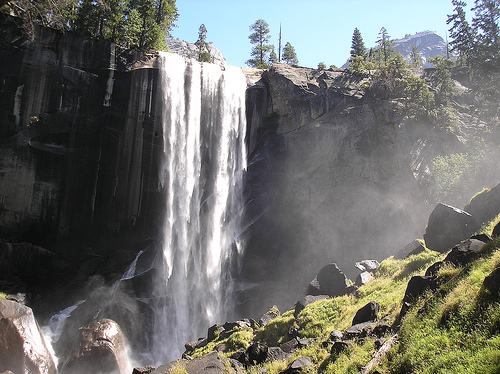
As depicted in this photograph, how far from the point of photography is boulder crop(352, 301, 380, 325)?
1444 centimetres

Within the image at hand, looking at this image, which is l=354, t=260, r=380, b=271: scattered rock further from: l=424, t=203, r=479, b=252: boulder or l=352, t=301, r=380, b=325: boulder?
l=352, t=301, r=380, b=325: boulder

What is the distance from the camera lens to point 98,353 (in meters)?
21.2

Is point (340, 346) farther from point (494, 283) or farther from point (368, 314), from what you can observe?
point (494, 283)

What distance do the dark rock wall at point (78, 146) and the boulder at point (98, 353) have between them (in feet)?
21.0

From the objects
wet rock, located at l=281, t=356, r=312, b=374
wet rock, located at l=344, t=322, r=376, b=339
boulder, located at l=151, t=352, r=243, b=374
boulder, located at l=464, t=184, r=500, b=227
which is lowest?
boulder, located at l=151, t=352, r=243, b=374

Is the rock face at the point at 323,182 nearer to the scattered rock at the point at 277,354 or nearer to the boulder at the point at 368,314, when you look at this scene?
the scattered rock at the point at 277,354

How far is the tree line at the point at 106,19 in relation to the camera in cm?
2623

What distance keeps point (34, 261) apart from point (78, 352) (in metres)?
9.82

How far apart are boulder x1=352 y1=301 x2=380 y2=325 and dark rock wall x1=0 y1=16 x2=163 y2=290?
755 inches

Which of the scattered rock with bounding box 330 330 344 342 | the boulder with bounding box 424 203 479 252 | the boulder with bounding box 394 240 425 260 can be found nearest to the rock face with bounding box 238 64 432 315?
the boulder with bounding box 394 240 425 260

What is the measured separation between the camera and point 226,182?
31.8 metres

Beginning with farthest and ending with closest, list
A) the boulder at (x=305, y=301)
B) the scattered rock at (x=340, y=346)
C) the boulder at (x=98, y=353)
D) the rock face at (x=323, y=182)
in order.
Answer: the rock face at (x=323, y=182)
the boulder at (x=98, y=353)
the boulder at (x=305, y=301)
the scattered rock at (x=340, y=346)

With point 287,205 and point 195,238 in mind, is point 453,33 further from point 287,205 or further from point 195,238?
point 195,238

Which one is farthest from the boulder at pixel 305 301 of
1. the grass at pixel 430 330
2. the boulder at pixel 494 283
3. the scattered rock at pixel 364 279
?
the boulder at pixel 494 283
